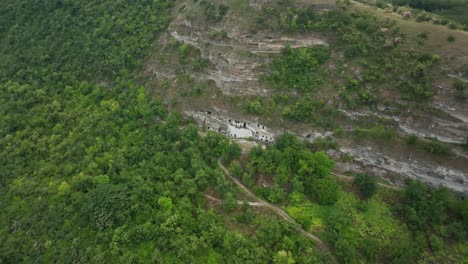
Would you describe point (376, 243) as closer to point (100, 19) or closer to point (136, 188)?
point (136, 188)

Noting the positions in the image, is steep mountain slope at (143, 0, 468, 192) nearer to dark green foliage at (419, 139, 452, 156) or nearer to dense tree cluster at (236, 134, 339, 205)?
dark green foliage at (419, 139, 452, 156)

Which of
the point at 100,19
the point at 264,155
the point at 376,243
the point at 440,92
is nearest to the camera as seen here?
the point at 376,243

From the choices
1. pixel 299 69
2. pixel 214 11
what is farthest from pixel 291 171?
pixel 214 11

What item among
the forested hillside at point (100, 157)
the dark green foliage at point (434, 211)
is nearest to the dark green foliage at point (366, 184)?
the dark green foliage at point (434, 211)

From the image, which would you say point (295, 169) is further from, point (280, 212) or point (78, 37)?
point (78, 37)

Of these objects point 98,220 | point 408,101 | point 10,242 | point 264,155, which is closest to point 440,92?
point 408,101

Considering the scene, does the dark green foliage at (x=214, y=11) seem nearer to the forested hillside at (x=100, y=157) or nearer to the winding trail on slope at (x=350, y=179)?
the forested hillside at (x=100, y=157)
